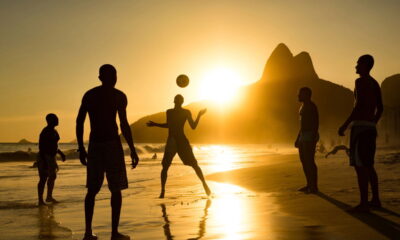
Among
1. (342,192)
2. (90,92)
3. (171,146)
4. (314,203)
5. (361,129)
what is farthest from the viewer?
(171,146)

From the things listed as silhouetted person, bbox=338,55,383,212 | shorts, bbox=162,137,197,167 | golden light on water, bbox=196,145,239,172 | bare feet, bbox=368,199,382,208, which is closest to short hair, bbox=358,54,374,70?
silhouetted person, bbox=338,55,383,212

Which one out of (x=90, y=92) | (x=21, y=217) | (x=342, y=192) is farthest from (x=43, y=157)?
(x=342, y=192)

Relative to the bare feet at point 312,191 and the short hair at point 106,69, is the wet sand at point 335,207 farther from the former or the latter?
the short hair at point 106,69

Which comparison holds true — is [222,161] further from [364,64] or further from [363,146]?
[363,146]

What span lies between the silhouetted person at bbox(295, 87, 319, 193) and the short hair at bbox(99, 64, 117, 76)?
5.05m

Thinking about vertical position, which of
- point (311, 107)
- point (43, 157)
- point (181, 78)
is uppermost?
point (181, 78)

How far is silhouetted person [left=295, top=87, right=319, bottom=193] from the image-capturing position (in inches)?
379

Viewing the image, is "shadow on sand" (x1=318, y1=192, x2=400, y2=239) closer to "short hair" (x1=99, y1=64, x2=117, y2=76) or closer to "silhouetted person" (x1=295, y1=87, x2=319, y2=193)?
"silhouetted person" (x1=295, y1=87, x2=319, y2=193)

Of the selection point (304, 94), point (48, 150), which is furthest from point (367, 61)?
point (48, 150)

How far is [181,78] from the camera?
10.3 m

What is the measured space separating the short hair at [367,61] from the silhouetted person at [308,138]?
2816mm

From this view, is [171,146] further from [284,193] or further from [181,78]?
[284,193]

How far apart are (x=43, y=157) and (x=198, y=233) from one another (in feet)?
17.5

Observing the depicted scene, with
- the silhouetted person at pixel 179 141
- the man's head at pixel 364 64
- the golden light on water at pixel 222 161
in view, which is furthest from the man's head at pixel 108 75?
the golden light on water at pixel 222 161
